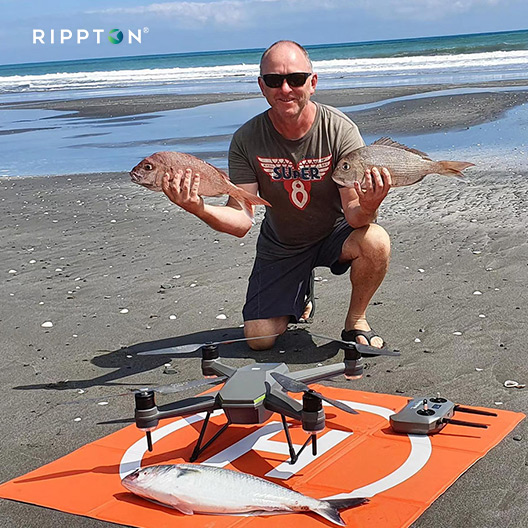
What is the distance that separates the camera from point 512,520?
3.46m

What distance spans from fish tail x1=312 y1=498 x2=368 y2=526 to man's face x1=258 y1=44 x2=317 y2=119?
271cm

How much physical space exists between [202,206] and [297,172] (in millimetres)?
886

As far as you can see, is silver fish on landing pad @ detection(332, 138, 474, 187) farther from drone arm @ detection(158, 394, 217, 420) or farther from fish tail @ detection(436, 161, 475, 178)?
drone arm @ detection(158, 394, 217, 420)

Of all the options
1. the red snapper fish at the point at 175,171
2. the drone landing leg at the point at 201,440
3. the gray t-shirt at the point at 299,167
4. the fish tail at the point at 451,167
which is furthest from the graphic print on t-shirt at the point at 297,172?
the drone landing leg at the point at 201,440

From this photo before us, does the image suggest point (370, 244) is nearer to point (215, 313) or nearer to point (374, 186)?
point (374, 186)

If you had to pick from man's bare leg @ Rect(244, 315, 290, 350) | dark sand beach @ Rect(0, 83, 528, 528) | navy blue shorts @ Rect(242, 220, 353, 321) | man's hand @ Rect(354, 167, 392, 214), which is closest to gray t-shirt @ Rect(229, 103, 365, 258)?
navy blue shorts @ Rect(242, 220, 353, 321)

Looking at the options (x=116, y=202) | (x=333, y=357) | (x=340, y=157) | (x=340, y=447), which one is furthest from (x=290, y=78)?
(x=116, y=202)

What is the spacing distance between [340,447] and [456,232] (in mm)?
5130

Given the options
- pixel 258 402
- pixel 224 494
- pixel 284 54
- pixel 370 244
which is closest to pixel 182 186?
pixel 284 54

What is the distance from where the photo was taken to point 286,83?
5.28 metres

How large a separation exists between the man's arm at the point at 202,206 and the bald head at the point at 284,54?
85 cm

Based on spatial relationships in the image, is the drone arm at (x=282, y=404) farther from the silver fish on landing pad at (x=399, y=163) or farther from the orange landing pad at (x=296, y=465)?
the silver fish on landing pad at (x=399, y=163)

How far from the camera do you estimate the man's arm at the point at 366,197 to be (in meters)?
4.93

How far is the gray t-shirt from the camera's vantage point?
5.57m
